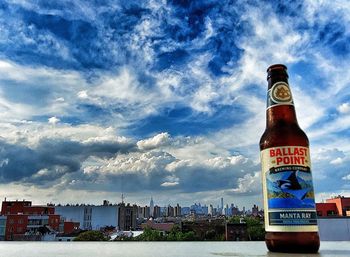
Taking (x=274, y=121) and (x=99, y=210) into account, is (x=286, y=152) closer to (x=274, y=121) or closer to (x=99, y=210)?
(x=274, y=121)

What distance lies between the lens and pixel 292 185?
1.11 m

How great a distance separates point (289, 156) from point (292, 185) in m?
0.10

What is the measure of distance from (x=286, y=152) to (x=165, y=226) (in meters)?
43.4

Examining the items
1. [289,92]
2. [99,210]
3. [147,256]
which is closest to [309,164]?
[289,92]

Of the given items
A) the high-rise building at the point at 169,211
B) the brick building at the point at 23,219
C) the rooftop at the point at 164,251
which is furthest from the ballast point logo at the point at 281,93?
the high-rise building at the point at 169,211

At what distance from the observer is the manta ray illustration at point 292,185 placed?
43.5 inches

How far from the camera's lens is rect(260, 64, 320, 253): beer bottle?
1101 millimetres

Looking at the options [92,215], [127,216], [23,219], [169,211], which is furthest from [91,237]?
[169,211]

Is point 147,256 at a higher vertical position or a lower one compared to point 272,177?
lower

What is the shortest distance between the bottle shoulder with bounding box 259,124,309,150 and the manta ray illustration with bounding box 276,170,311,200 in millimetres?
120

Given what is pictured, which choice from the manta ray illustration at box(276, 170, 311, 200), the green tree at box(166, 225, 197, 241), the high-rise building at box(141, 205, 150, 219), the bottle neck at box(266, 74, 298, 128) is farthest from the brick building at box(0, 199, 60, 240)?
the high-rise building at box(141, 205, 150, 219)

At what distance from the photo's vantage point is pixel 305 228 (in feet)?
3.61

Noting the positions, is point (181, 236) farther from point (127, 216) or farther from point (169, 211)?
point (169, 211)

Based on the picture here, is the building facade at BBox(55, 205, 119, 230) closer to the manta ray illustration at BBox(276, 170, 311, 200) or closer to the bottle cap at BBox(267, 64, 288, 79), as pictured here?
the bottle cap at BBox(267, 64, 288, 79)
